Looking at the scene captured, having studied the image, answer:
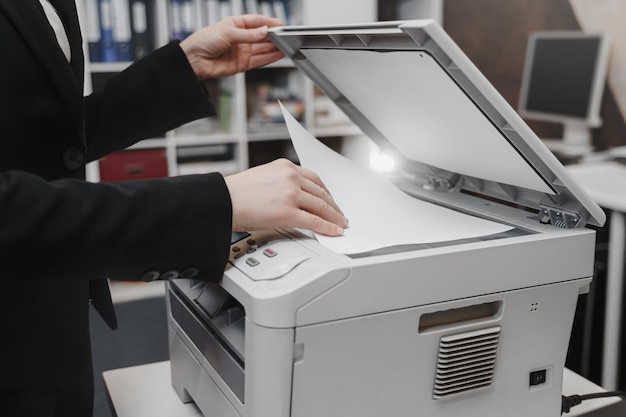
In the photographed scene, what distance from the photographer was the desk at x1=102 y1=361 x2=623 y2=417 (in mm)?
869

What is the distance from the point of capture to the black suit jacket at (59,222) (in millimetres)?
578

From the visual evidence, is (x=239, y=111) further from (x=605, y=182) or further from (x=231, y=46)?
(x=231, y=46)

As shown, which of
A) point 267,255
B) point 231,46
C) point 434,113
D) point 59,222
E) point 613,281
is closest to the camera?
point 59,222

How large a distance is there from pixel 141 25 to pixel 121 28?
87 millimetres

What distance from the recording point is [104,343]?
258 cm

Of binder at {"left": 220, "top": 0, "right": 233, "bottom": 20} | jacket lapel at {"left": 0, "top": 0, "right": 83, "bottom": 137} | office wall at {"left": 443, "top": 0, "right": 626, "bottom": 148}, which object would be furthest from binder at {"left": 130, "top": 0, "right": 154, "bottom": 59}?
jacket lapel at {"left": 0, "top": 0, "right": 83, "bottom": 137}

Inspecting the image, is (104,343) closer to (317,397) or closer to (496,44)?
(317,397)

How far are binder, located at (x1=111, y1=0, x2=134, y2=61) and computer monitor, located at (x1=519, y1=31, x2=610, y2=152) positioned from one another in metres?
2.02

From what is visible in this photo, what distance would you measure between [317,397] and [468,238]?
0.24m

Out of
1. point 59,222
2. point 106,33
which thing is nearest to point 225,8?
point 106,33

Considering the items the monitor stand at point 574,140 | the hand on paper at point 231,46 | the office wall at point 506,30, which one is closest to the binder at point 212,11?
the office wall at point 506,30

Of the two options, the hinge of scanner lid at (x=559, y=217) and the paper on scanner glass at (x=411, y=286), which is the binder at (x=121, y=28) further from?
the hinge of scanner lid at (x=559, y=217)

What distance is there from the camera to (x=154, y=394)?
3.02ft

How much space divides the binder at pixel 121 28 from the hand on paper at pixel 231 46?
1.92 meters
